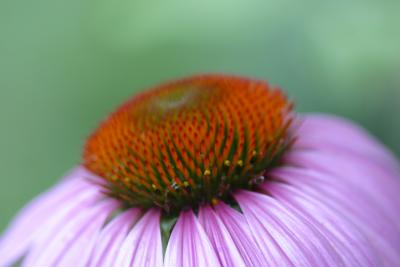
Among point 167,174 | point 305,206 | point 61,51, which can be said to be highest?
point 61,51

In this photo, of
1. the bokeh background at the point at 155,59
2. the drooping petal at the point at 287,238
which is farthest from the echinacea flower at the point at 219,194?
the bokeh background at the point at 155,59

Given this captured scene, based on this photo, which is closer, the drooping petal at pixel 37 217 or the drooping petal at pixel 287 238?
the drooping petal at pixel 287 238

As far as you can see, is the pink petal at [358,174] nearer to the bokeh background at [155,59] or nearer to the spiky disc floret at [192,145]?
the spiky disc floret at [192,145]

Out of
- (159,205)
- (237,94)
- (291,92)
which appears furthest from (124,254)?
(291,92)

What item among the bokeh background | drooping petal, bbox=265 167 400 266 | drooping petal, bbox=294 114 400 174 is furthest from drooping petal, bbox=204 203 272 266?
the bokeh background

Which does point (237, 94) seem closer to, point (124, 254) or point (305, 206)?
point (305, 206)

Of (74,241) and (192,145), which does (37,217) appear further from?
(192,145)

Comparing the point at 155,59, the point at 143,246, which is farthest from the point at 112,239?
the point at 155,59

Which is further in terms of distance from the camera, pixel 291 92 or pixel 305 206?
pixel 291 92
